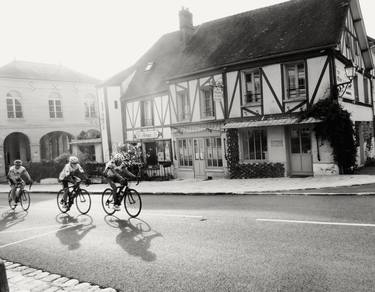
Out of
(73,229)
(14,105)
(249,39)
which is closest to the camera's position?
(73,229)

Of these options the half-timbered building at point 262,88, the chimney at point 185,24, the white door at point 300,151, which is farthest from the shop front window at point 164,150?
the white door at point 300,151

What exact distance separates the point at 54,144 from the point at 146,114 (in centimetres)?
1601

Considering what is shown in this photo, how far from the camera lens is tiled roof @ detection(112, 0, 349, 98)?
15697mm

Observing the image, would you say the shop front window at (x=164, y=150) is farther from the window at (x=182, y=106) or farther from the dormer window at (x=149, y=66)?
the dormer window at (x=149, y=66)

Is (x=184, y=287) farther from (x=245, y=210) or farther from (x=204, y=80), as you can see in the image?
(x=204, y=80)

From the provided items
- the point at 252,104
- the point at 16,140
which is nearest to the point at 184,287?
the point at 252,104

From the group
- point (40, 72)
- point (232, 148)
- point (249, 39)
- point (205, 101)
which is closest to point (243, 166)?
point (232, 148)

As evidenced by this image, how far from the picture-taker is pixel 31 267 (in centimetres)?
594

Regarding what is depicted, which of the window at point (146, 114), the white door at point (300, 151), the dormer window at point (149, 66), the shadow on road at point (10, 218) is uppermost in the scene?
the dormer window at point (149, 66)

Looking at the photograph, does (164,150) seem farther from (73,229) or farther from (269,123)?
(73,229)

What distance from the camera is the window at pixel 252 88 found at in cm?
1708

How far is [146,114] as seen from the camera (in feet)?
76.1

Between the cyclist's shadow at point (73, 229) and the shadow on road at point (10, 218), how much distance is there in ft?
3.92

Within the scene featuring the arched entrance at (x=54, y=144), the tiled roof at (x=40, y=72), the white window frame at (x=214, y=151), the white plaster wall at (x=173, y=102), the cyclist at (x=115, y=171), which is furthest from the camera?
the arched entrance at (x=54, y=144)
